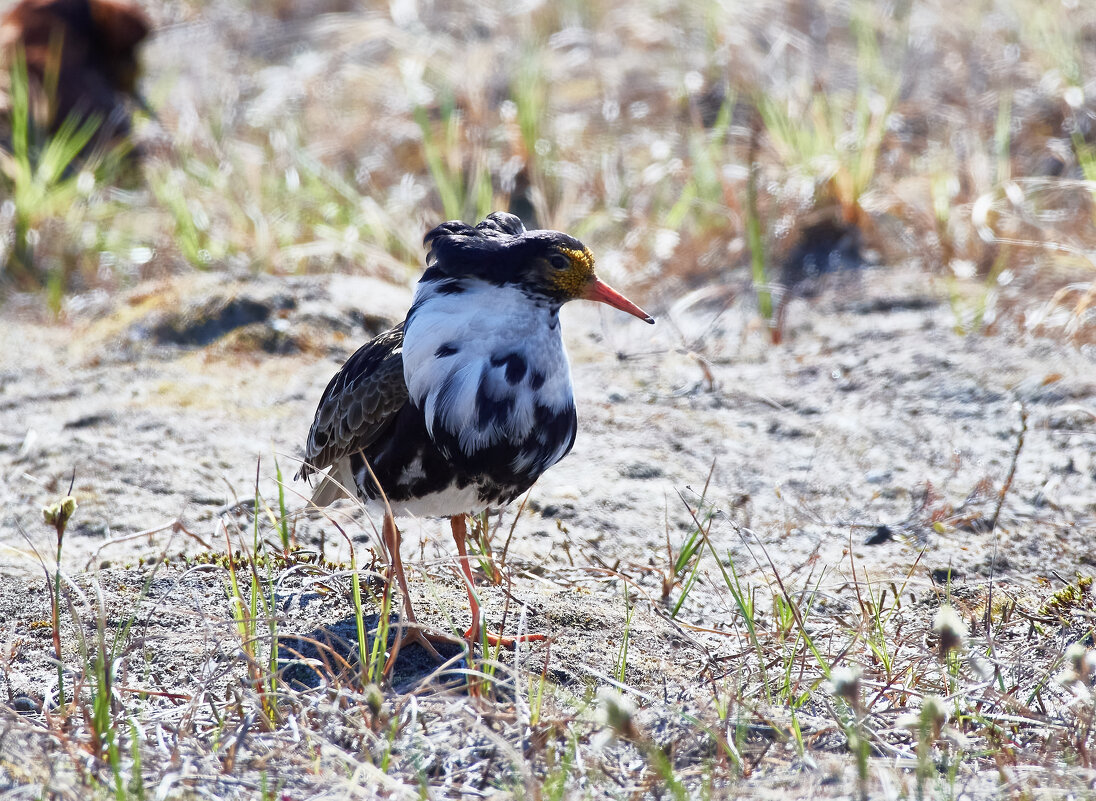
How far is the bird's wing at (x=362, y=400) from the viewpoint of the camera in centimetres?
351

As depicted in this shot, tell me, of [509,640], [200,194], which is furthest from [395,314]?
[509,640]

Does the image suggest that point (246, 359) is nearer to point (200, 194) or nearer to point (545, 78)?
point (200, 194)

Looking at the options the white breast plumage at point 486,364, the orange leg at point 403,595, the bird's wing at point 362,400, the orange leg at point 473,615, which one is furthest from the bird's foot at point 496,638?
the bird's wing at point 362,400

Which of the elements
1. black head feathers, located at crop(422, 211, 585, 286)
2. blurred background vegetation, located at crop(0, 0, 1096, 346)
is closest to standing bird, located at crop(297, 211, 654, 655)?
black head feathers, located at crop(422, 211, 585, 286)

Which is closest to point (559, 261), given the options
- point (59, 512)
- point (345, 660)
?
point (345, 660)

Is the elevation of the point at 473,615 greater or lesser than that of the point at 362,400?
lesser

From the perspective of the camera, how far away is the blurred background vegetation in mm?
6852

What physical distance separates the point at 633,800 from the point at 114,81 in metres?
8.52

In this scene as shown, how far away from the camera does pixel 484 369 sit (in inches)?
127

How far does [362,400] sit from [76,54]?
274 inches

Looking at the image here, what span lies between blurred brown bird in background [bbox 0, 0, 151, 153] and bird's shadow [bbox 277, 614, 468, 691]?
673 cm

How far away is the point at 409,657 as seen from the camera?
3.41 meters

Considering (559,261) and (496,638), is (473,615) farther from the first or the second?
(559,261)

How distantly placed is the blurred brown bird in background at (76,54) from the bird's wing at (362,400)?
6165mm
